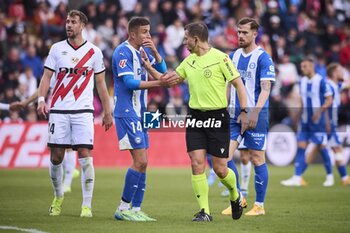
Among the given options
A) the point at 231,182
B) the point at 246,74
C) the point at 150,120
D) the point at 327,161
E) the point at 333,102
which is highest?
the point at 246,74

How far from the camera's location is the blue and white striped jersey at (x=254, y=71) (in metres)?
12.8

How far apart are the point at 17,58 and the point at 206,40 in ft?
47.8

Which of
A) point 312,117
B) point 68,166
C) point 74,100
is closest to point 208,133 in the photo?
point 74,100

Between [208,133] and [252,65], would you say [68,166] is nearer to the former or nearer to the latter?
[252,65]

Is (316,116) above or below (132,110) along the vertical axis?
below

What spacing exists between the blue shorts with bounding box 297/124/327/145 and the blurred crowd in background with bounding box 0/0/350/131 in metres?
4.59

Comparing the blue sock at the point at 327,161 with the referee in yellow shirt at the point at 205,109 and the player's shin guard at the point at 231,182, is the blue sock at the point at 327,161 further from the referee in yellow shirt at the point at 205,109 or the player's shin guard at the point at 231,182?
the referee in yellow shirt at the point at 205,109

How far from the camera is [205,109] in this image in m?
11.3

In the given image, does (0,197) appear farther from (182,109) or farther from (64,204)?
(182,109)

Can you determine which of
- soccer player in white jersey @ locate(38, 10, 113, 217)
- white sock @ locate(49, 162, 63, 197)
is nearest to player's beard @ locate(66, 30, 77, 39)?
soccer player in white jersey @ locate(38, 10, 113, 217)

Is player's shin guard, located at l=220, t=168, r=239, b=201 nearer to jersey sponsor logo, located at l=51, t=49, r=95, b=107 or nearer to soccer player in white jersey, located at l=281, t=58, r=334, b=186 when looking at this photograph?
jersey sponsor logo, located at l=51, t=49, r=95, b=107

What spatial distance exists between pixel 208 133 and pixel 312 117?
904 cm

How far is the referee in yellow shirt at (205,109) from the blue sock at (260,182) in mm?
1405

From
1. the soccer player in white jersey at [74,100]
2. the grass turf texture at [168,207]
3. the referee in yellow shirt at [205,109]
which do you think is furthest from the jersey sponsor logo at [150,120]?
the grass turf texture at [168,207]
